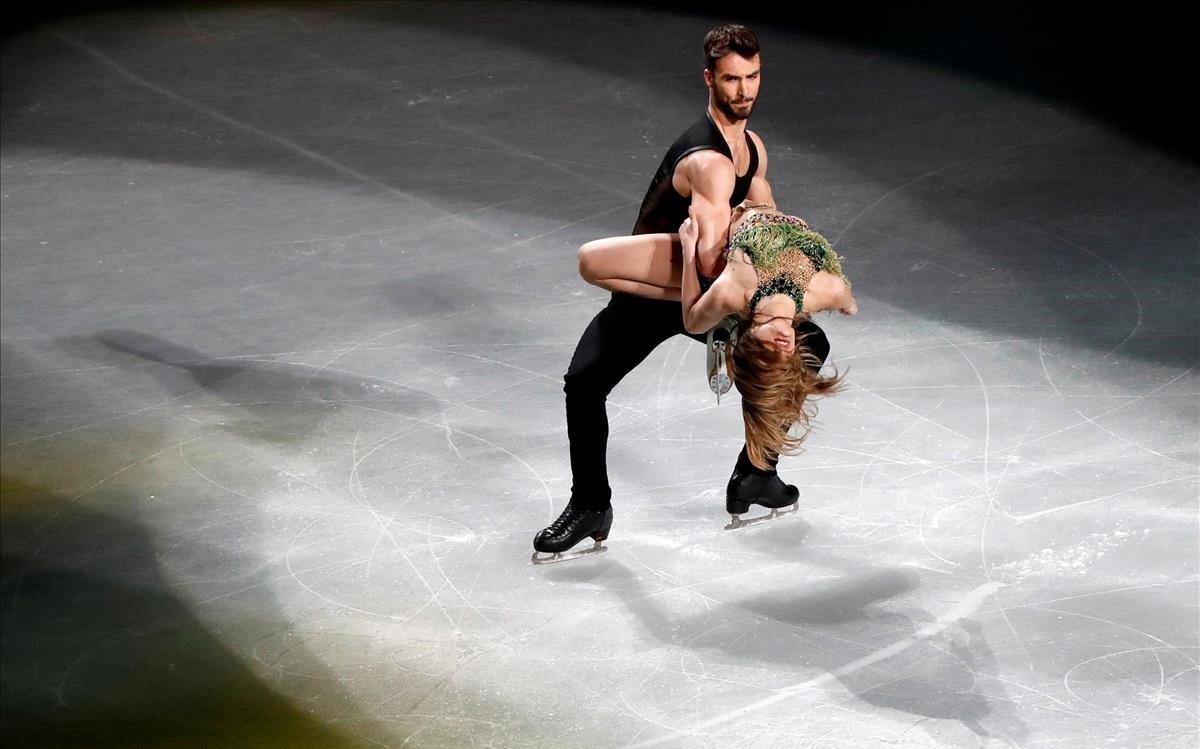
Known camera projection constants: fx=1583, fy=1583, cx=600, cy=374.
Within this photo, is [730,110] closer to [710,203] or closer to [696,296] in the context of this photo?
[710,203]

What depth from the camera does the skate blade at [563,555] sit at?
496 centimetres

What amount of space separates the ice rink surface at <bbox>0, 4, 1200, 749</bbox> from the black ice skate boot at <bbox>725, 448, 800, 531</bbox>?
66mm

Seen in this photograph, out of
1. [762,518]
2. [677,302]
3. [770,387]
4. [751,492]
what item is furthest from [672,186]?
[762,518]

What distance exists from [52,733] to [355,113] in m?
5.41

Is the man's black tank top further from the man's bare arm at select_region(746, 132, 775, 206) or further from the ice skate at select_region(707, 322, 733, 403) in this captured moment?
the ice skate at select_region(707, 322, 733, 403)

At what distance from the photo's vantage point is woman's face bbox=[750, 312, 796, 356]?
167 inches

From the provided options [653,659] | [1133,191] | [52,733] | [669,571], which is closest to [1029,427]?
[669,571]

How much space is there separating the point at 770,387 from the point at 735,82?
0.85 metres

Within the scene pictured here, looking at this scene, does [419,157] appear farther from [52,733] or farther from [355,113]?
[52,733]

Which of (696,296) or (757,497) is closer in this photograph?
(696,296)

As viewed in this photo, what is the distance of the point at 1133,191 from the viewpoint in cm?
746

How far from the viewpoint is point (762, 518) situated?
5121 millimetres

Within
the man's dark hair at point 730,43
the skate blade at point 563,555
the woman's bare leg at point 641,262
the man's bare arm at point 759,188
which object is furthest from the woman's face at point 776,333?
the skate blade at point 563,555

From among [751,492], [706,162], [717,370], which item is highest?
[706,162]
